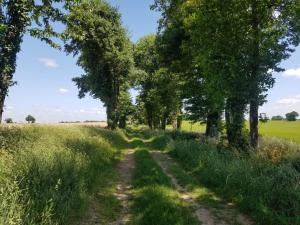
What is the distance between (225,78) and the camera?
17.7 meters

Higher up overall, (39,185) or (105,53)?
(105,53)

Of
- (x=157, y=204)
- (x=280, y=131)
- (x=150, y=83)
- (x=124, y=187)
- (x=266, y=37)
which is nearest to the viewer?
(x=157, y=204)

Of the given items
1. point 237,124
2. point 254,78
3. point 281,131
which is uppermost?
point 254,78

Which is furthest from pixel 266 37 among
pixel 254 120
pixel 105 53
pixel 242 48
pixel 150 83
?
pixel 150 83

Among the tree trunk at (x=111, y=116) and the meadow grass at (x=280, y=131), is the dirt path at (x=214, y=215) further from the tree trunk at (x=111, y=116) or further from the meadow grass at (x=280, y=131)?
the tree trunk at (x=111, y=116)

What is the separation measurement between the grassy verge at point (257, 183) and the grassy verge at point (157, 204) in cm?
131

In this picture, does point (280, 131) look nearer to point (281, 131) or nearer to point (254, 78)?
point (281, 131)

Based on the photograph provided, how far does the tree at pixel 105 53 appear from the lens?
38.1 meters

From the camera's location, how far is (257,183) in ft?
36.4

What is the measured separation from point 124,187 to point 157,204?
3.59m

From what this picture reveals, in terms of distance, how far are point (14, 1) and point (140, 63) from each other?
4786cm

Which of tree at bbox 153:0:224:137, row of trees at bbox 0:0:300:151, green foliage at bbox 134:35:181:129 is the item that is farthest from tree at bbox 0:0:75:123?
green foliage at bbox 134:35:181:129

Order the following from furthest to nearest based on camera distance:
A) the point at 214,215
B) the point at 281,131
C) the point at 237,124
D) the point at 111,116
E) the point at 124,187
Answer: the point at 281,131, the point at 111,116, the point at 237,124, the point at 124,187, the point at 214,215

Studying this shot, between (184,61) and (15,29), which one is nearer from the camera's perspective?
(15,29)
